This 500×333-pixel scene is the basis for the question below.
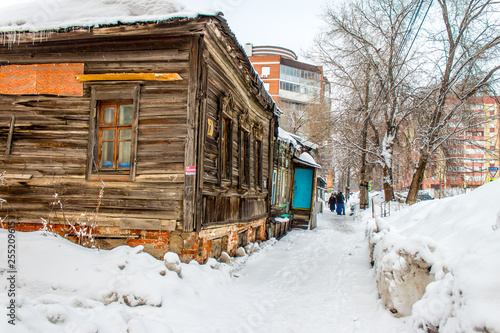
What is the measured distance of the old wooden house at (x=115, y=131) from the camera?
6137 millimetres

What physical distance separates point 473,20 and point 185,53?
48.2 feet

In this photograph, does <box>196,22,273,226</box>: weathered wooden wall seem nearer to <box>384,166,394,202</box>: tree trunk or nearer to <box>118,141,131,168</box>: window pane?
<box>118,141,131,168</box>: window pane

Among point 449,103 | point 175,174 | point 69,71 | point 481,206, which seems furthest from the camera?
point 449,103

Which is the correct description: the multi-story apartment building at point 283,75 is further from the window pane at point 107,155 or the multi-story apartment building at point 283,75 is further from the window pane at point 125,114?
the window pane at point 107,155

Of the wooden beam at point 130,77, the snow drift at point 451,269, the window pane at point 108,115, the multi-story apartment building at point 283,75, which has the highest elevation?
the multi-story apartment building at point 283,75

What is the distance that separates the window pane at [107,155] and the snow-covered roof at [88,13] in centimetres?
202

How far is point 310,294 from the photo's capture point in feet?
20.2

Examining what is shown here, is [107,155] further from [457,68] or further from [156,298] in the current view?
[457,68]

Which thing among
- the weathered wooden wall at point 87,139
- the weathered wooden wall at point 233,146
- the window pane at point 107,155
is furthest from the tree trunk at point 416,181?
the window pane at point 107,155

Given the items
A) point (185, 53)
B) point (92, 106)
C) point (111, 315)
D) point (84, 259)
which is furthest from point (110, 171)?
point (111, 315)

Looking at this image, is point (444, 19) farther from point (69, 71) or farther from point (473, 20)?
point (69, 71)

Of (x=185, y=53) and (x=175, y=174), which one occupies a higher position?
(x=185, y=53)

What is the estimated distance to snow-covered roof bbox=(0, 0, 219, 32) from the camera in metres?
5.91

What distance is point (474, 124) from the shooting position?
51.3 ft
